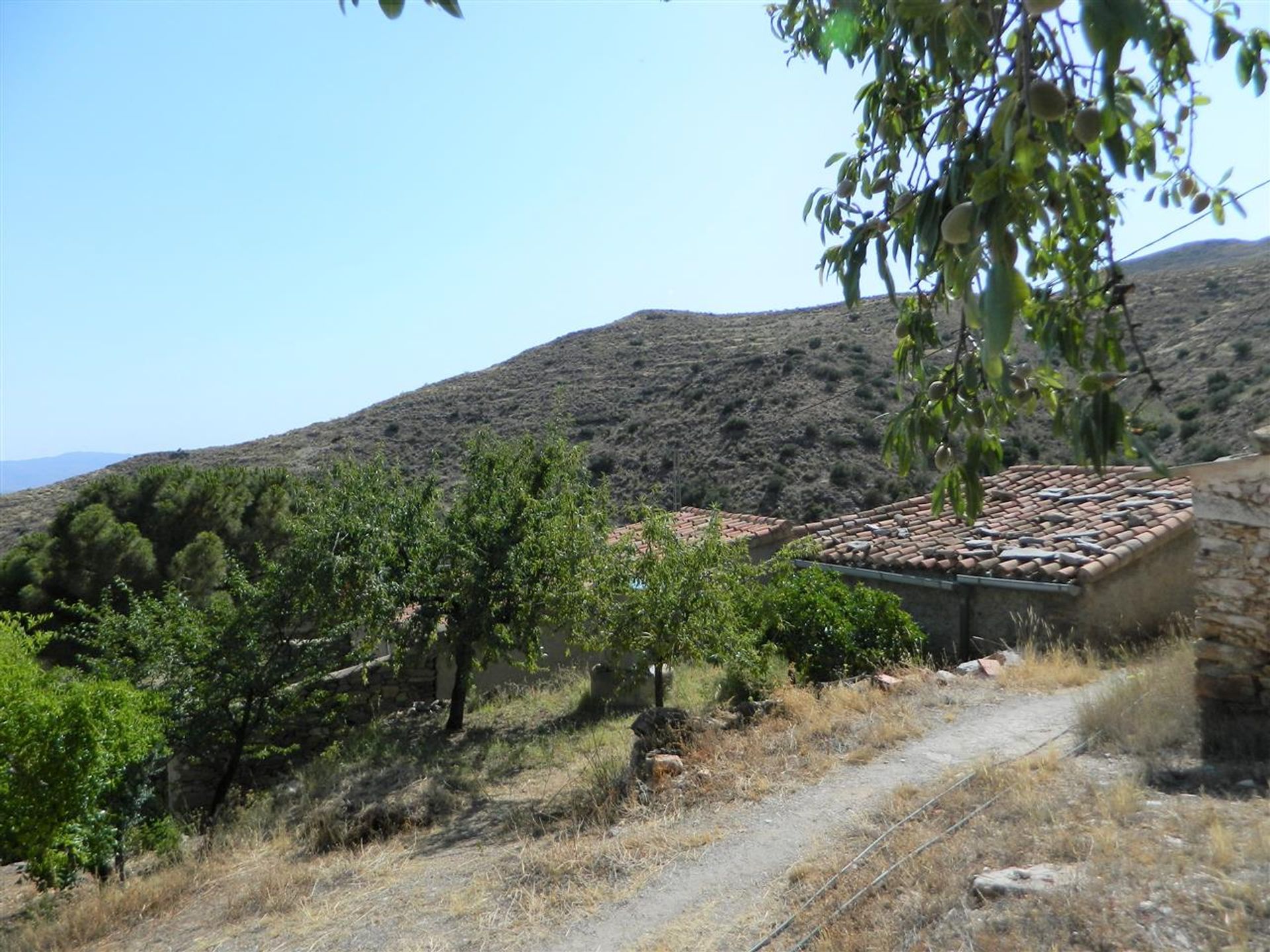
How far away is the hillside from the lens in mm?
25312

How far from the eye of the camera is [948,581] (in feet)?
44.3

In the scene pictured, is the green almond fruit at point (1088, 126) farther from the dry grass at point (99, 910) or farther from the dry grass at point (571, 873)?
the dry grass at point (99, 910)

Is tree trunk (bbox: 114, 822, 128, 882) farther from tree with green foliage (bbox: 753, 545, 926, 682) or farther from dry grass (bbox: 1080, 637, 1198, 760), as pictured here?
dry grass (bbox: 1080, 637, 1198, 760)

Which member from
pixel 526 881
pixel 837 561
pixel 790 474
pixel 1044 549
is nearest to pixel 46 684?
pixel 526 881

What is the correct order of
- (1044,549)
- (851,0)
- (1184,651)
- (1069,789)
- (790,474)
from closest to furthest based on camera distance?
(851,0)
(1069,789)
(1184,651)
(1044,549)
(790,474)

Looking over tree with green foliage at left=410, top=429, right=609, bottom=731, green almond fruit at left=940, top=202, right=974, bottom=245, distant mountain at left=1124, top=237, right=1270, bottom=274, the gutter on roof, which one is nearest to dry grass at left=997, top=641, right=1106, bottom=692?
the gutter on roof

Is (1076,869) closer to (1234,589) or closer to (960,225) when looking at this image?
(960,225)

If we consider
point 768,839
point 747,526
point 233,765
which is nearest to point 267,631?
point 233,765

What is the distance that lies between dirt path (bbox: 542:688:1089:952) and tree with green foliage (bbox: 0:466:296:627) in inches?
447

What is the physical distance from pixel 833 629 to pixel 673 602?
9.36ft

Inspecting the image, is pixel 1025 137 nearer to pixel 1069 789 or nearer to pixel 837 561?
pixel 1069 789

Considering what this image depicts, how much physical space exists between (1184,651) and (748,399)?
2477 centimetres

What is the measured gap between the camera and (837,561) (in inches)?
603

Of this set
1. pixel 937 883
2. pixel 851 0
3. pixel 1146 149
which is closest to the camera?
pixel 851 0
